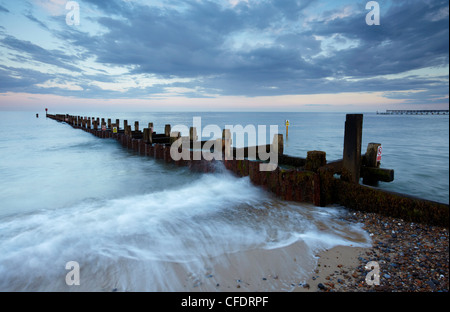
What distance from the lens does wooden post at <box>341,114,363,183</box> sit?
548cm

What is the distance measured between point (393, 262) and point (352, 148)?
278cm

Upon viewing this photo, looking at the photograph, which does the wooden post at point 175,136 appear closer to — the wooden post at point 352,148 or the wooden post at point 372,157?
the wooden post at point 352,148

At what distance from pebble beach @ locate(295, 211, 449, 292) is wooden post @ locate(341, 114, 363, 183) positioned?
1.31 m

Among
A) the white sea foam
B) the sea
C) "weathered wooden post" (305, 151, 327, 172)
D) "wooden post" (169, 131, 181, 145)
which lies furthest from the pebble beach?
"wooden post" (169, 131, 181, 145)

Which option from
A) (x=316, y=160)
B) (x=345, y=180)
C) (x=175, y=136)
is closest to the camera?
(x=345, y=180)

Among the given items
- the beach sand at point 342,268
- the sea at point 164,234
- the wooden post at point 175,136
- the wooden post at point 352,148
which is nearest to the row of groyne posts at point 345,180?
the wooden post at point 352,148

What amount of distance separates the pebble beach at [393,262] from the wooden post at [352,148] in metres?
1.31

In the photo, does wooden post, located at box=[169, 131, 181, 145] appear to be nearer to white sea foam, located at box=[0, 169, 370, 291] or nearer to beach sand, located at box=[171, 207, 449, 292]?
white sea foam, located at box=[0, 169, 370, 291]

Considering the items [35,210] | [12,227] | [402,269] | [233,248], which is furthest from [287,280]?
[35,210]

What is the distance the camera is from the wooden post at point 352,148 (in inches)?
216

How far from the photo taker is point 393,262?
3396 mm

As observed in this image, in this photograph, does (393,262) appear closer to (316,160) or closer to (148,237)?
(316,160)

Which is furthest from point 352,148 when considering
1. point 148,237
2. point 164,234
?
point 148,237

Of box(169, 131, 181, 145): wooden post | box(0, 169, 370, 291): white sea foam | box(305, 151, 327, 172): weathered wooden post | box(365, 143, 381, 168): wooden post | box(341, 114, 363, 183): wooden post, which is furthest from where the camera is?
box(169, 131, 181, 145): wooden post
